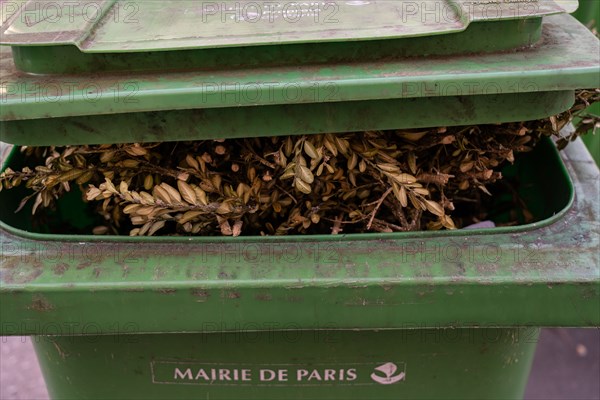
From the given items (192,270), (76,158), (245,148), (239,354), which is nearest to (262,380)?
(239,354)

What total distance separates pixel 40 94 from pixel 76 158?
30 centimetres

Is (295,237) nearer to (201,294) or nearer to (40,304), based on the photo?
(201,294)

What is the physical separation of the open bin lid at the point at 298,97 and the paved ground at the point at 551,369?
1.84 metres

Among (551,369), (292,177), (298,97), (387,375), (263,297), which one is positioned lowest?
(551,369)

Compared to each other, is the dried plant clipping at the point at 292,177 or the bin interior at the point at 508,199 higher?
the dried plant clipping at the point at 292,177

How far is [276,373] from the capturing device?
159 cm

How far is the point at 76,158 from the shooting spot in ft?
5.14

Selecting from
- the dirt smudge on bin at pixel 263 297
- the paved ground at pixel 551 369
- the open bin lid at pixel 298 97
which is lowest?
the paved ground at pixel 551 369

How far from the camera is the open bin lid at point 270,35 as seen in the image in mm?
1294

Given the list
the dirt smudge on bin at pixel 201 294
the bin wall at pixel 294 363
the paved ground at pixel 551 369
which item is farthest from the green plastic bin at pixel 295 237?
the paved ground at pixel 551 369

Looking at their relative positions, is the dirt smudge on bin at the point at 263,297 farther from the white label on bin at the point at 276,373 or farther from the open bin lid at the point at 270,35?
the open bin lid at the point at 270,35

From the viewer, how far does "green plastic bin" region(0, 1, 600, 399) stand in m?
1.27

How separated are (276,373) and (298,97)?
26.0 inches

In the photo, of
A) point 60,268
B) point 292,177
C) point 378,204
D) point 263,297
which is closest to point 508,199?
point 378,204
